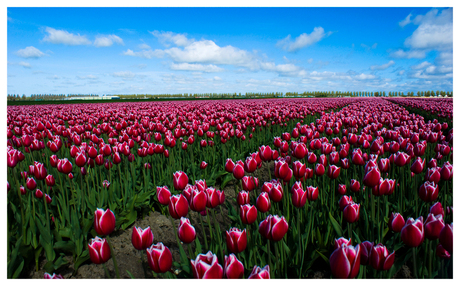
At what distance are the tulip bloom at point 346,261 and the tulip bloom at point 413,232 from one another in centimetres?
49

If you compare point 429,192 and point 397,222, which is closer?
point 397,222

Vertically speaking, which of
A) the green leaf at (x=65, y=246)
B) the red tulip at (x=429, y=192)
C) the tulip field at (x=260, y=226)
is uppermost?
the red tulip at (x=429, y=192)

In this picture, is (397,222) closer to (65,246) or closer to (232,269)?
(232,269)

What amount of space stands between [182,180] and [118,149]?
2.61 meters

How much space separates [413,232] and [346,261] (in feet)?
1.96

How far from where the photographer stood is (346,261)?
53.2 inches

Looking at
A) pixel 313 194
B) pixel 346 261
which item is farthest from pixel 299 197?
pixel 346 261

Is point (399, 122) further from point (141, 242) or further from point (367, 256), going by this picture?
point (141, 242)

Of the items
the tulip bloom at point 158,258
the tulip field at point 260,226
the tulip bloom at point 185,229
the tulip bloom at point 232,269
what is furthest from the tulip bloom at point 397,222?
the tulip bloom at point 158,258

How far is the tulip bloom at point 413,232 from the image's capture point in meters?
1.59

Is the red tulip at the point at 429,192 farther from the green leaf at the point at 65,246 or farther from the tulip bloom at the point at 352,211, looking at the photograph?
the green leaf at the point at 65,246

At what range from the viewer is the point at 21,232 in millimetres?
2764
